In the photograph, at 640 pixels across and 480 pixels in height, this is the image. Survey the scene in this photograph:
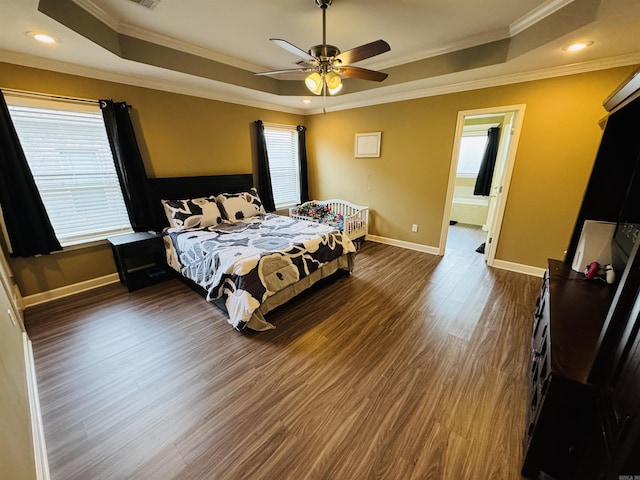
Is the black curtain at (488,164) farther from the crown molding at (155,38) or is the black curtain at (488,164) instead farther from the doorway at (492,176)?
the crown molding at (155,38)

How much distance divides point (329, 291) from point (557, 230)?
2866mm

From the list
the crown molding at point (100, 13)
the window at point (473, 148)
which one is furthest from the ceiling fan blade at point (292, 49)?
the window at point (473, 148)

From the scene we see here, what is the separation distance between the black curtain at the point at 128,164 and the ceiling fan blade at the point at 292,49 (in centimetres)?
216

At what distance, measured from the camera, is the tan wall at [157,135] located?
8.43 feet

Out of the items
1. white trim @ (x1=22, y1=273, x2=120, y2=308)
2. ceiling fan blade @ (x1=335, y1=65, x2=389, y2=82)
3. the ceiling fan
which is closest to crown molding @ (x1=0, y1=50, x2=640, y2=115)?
ceiling fan blade @ (x1=335, y1=65, x2=389, y2=82)

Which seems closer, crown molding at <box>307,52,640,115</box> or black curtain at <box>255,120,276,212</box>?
crown molding at <box>307,52,640,115</box>

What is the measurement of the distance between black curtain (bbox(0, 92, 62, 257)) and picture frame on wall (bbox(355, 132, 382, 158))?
13.7ft

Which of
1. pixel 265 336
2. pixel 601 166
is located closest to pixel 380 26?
pixel 601 166

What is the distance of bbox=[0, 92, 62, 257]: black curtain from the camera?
90.6 inches

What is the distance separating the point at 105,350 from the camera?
2.05 m

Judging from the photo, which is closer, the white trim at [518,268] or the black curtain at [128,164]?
the black curtain at [128,164]

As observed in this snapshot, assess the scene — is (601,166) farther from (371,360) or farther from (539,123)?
(371,360)

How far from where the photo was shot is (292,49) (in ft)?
6.16

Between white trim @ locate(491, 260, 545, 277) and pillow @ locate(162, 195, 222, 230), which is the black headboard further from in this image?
white trim @ locate(491, 260, 545, 277)
